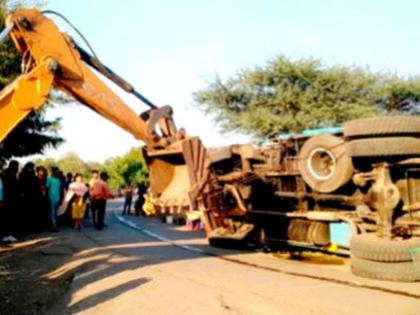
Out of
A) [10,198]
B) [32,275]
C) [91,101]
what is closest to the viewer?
[91,101]

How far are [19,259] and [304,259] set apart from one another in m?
4.84

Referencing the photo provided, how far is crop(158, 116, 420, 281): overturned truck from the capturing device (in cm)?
772

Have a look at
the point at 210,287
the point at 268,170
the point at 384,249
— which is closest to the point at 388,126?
the point at 384,249

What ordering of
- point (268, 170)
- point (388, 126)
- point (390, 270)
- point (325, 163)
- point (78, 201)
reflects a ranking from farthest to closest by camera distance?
point (78, 201), point (268, 170), point (325, 163), point (388, 126), point (390, 270)

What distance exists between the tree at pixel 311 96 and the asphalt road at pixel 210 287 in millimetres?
20150

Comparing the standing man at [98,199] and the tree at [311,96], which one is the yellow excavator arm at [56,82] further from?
the tree at [311,96]

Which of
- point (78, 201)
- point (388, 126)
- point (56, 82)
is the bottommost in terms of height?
point (78, 201)

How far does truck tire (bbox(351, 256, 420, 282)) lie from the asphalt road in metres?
0.26

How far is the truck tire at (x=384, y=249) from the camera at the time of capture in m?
7.35

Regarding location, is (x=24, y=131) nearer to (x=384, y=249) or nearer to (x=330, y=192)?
(x=330, y=192)

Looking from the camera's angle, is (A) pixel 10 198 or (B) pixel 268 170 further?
(A) pixel 10 198

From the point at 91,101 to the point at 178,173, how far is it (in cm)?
193

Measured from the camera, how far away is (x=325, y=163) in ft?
30.6

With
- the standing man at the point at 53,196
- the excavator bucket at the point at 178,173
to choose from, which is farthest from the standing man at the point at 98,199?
the excavator bucket at the point at 178,173
